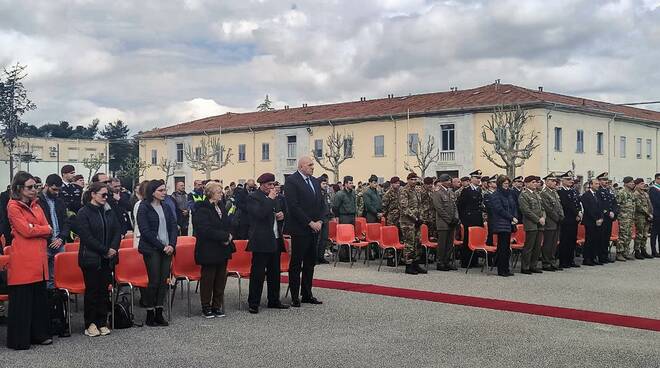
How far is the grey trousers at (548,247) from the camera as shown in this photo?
42.5 ft

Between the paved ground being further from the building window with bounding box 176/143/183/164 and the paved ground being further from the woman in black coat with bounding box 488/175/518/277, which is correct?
the building window with bounding box 176/143/183/164

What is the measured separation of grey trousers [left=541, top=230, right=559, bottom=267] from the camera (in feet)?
42.5

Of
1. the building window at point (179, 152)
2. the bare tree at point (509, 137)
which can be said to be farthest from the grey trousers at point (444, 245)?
the building window at point (179, 152)

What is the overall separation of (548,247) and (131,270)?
26.1 feet

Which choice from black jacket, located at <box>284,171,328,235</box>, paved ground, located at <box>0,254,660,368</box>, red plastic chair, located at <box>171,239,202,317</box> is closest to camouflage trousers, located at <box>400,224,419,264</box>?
paved ground, located at <box>0,254,660,368</box>

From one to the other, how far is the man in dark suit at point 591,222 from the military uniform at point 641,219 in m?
1.66

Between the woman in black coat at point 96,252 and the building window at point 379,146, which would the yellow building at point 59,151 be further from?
the woman in black coat at point 96,252

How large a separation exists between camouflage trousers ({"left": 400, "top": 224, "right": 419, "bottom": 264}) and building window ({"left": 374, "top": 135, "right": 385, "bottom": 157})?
1202 inches

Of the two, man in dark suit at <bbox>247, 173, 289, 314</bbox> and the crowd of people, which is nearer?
the crowd of people

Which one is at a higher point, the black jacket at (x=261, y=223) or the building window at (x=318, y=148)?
the building window at (x=318, y=148)

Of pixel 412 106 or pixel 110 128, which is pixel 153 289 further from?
pixel 110 128

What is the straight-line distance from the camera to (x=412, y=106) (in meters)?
42.4

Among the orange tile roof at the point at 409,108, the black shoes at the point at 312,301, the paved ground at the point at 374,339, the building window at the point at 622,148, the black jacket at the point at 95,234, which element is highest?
the orange tile roof at the point at 409,108

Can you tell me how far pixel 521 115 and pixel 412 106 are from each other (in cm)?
959
